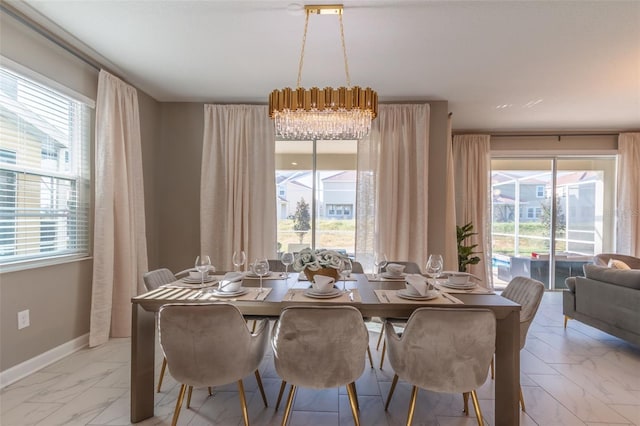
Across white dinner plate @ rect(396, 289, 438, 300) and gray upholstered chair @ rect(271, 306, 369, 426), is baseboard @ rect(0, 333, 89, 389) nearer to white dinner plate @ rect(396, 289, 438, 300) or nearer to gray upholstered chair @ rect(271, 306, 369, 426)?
gray upholstered chair @ rect(271, 306, 369, 426)

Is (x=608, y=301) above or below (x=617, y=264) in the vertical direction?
below

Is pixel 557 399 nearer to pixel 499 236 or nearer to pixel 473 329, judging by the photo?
pixel 473 329

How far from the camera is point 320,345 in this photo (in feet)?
4.89

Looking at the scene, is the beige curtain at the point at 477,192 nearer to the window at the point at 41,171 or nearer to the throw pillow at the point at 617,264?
the throw pillow at the point at 617,264

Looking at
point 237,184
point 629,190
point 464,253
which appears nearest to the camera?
point 237,184

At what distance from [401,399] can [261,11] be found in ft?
9.13

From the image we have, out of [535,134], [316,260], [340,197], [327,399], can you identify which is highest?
[535,134]

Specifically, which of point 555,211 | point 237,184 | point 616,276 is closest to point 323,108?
point 237,184

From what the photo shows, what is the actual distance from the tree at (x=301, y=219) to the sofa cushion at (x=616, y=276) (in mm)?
3043

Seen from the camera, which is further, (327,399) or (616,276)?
(616,276)

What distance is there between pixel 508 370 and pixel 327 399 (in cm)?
110

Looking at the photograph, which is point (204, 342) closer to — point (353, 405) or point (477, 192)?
point (353, 405)

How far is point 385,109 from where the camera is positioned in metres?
3.89

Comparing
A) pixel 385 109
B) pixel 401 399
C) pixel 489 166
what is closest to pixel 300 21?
pixel 385 109
